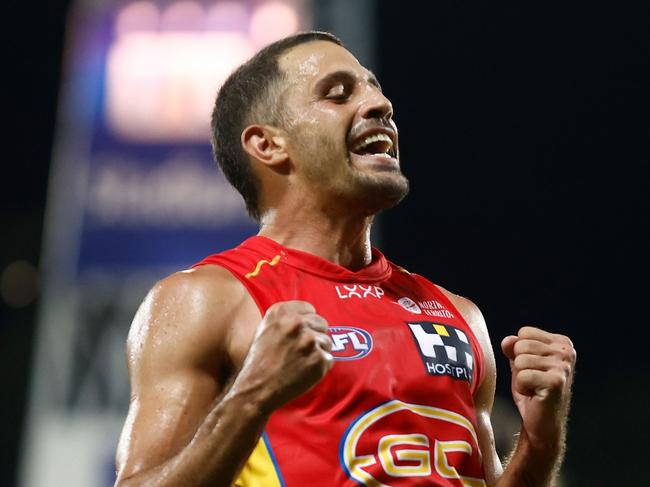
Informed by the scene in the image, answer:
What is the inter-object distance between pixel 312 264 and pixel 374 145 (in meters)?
0.35

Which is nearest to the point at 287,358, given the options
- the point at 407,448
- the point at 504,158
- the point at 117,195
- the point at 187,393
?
the point at 187,393

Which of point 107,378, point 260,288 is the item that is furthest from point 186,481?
point 107,378

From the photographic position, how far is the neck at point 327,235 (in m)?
2.48

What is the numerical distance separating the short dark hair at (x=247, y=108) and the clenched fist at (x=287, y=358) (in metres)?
0.87

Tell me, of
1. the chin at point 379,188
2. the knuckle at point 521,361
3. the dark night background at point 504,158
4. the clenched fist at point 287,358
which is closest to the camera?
the clenched fist at point 287,358

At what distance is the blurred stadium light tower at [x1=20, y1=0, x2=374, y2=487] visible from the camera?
639 cm

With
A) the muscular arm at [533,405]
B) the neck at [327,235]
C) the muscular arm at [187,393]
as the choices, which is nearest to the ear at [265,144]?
the neck at [327,235]

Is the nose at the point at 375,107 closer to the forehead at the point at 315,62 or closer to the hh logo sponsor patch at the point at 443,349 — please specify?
the forehead at the point at 315,62

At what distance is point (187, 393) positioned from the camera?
6.58 ft

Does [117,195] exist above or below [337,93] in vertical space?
below

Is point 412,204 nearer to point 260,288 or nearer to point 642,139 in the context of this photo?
point 642,139

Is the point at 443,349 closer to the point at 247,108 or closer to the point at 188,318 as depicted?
the point at 188,318

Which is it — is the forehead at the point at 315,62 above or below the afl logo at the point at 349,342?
above

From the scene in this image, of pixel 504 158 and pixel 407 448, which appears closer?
pixel 407 448
